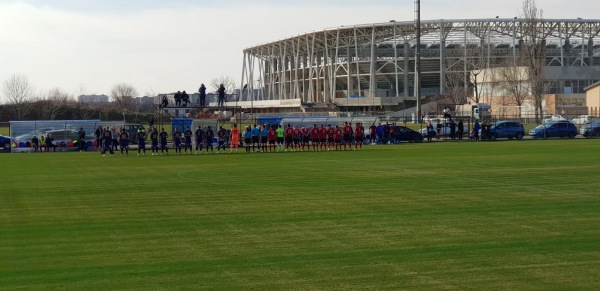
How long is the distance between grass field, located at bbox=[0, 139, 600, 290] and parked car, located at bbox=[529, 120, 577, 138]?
34.8 metres

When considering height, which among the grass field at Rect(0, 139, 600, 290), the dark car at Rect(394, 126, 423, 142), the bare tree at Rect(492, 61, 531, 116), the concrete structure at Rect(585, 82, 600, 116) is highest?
the bare tree at Rect(492, 61, 531, 116)

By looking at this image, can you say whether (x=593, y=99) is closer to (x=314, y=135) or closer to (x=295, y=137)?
(x=314, y=135)

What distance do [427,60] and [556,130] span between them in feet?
191

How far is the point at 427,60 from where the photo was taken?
116812 millimetres

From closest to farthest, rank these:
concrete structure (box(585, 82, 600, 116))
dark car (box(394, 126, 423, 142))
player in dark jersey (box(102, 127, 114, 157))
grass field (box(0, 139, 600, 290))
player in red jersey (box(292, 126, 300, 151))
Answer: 1. grass field (box(0, 139, 600, 290))
2. player in dark jersey (box(102, 127, 114, 157))
3. player in red jersey (box(292, 126, 300, 151))
4. dark car (box(394, 126, 423, 142))
5. concrete structure (box(585, 82, 600, 116))

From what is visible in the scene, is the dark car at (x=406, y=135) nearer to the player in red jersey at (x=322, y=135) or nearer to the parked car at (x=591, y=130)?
the parked car at (x=591, y=130)

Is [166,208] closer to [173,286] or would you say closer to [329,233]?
[329,233]

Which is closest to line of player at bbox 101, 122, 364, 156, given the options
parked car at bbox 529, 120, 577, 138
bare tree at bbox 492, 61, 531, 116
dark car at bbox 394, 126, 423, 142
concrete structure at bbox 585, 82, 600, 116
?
dark car at bbox 394, 126, 423, 142

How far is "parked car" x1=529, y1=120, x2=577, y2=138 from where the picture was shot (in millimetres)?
59469

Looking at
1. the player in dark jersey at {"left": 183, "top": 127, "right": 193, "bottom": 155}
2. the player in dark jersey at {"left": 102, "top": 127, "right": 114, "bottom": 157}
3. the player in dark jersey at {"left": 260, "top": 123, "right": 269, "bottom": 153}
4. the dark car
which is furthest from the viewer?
the dark car

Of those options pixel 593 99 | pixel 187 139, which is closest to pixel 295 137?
pixel 187 139

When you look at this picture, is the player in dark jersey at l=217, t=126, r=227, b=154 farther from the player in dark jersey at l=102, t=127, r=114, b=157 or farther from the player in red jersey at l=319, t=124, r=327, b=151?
the player in dark jersey at l=102, t=127, r=114, b=157

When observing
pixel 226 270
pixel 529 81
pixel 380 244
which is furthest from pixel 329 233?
pixel 529 81

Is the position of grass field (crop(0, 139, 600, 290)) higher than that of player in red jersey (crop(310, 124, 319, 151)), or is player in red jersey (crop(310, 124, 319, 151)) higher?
player in red jersey (crop(310, 124, 319, 151))
